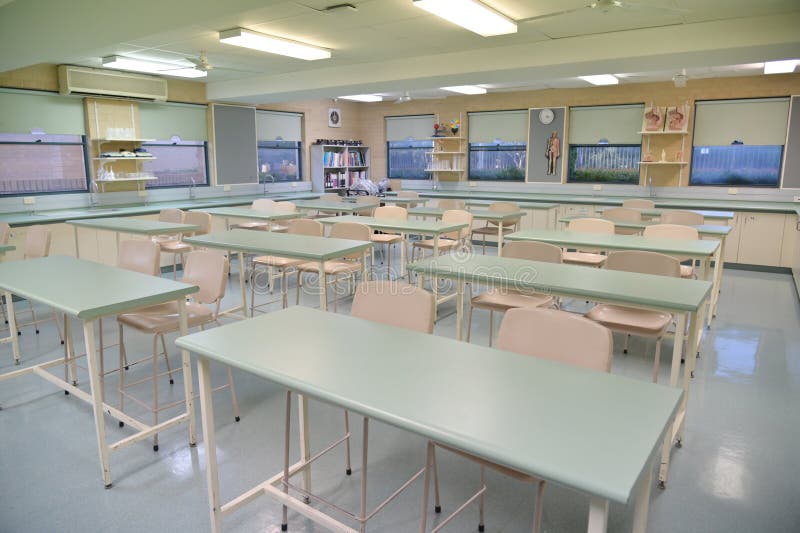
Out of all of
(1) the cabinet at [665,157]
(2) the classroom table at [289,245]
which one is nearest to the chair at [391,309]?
(2) the classroom table at [289,245]

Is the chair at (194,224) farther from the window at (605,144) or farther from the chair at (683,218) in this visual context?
the window at (605,144)

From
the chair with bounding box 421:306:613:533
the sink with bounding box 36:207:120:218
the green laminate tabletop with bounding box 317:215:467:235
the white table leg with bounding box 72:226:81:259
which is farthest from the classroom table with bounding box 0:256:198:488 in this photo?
the sink with bounding box 36:207:120:218

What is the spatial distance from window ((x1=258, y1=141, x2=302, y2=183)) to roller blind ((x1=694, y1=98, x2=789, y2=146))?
21.6 ft

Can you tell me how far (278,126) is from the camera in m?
9.41

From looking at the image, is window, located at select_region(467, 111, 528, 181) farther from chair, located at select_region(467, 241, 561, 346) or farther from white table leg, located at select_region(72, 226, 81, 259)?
white table leg, located at select_region(72, 226, 81, 259)

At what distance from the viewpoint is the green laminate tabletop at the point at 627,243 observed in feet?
12.4

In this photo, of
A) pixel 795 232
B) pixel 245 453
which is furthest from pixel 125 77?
pixel 795 232

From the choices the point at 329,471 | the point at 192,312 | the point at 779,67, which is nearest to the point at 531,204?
the point at 779,67

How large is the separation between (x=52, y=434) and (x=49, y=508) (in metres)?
0.73

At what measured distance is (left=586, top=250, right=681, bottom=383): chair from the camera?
3055 millimetres

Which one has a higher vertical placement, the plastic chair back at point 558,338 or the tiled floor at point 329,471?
the plastic chair back at point 558,338

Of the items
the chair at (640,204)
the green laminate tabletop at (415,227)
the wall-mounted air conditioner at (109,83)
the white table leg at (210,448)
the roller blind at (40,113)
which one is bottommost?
the white table leg at (210,448)

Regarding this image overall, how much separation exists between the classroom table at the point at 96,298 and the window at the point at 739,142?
7.84 m

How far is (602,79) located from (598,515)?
761 cm
